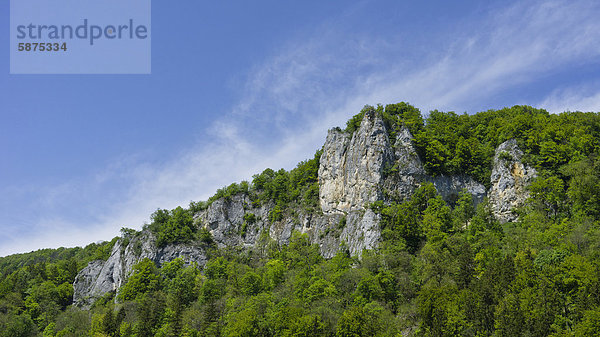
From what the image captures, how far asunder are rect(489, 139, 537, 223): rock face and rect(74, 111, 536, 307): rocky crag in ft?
0.45

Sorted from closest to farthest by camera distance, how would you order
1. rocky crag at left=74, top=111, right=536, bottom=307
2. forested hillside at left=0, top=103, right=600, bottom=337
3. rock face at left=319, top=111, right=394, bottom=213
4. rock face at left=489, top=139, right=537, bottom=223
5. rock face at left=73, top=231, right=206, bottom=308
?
forested hillside at left=0, top=103, right=600, bottom=337, rock face at left=489, top=139, right=537, bottom=223, rocky crag at left=74, top=111, right=536, bottom=307, rock face at left=319, top=111, right=394, bottom=213, rock face at left=73, top=231, right=206, bottom=308

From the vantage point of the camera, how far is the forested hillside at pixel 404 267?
40594mm

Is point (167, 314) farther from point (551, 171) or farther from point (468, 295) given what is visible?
point (551, 171)

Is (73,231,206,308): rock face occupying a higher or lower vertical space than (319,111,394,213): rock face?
lower

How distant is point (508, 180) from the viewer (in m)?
64.9

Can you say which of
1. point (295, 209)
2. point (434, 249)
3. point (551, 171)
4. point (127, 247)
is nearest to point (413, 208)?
point (434, 249)

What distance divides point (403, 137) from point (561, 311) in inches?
1622

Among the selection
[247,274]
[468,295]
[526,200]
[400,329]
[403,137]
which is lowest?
[400,329]

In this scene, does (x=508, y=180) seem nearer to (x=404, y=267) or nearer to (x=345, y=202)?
(x=404, y=267)

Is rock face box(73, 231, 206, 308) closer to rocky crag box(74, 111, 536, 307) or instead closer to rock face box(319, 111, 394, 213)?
rocky crag box(74, 111, 536, 307)

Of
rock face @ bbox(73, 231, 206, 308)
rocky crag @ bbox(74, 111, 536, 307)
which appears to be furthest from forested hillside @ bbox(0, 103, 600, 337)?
rock face @ bbox(73, 231, 206, 308)

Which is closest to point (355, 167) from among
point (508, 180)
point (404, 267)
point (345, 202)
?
point (345, 202)

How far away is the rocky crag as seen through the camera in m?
65.4

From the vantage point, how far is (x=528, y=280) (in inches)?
1599
